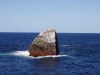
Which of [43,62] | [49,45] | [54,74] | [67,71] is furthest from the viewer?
[49,45]

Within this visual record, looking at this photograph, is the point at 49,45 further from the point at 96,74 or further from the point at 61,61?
the point at 96,74

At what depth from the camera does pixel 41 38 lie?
7012 cm

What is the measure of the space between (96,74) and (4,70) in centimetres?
1694

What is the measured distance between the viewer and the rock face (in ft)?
228

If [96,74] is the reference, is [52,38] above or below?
above

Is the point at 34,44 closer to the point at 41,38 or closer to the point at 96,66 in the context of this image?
the point at 41,38

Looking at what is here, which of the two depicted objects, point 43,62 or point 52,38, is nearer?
point 43,62

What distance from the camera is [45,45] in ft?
227

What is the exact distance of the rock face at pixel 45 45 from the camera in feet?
228

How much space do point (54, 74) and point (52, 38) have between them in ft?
78.0

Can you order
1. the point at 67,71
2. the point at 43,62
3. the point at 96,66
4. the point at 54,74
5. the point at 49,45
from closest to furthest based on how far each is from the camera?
the point at 54,74 → the point at 67,71 → the point at 96,66 → the point at 43,62 → the point at 49,45

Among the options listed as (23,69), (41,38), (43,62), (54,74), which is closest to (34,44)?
(41,38)

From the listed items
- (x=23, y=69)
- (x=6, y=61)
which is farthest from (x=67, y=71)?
(x=6, y=61)

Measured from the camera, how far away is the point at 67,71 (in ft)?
167
